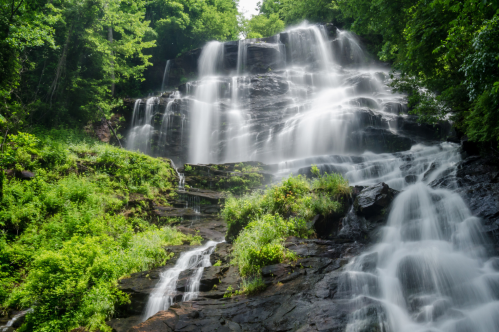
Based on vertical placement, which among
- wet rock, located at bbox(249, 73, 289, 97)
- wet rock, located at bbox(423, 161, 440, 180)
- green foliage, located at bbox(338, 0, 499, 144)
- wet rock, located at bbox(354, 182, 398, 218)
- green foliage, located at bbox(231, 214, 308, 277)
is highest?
wet rock, located at bbox(249, 73, 289, 97)

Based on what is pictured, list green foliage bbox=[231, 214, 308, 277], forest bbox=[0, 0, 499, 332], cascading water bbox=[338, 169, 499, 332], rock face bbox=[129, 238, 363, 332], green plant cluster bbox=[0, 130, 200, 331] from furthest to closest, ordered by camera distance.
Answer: green foliage bbox=[231, 214, 308, 277], forest bbox=[0, 0, 499, 332], green plant cluster bbox=[0, 130, 200, 331], rock face bbox=[129, 238, 363, 332], cascading water bbox=[338, 169, 499, 332]

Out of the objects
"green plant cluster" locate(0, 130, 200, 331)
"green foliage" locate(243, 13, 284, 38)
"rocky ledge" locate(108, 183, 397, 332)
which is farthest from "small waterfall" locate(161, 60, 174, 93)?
"rocky ledge" locate(108, 183, 397, 332)

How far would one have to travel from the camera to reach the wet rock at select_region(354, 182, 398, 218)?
320 inches

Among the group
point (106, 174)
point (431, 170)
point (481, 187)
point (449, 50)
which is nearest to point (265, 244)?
point (481, 187)

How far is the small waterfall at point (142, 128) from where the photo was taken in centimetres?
2086

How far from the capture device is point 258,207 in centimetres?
930

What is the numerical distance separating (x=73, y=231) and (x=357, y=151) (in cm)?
1538

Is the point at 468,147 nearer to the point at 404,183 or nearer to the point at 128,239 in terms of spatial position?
the point at 404,183

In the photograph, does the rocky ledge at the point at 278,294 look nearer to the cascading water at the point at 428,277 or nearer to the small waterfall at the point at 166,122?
the cascading water at the point at 428,277

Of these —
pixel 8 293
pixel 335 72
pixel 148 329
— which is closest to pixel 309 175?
pixel 148 329

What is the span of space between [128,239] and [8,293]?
299 centimetres

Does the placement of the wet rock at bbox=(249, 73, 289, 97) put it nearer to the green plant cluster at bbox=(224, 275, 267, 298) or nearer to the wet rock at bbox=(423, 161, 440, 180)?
the wet rock at bbox=(423, 161, 440, 180)

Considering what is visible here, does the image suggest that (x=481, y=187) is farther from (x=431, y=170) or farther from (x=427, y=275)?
(x=427, y=275)

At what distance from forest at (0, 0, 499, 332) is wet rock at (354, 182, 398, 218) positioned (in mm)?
543
